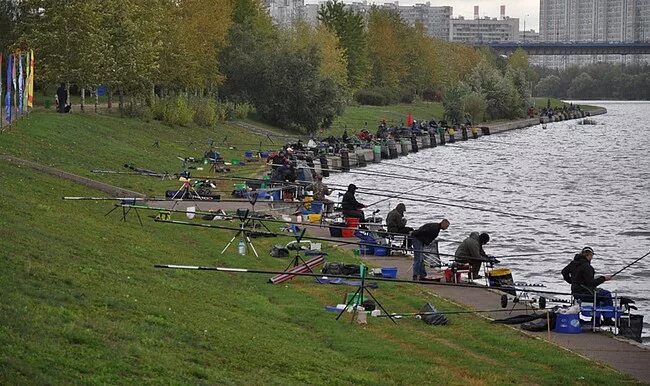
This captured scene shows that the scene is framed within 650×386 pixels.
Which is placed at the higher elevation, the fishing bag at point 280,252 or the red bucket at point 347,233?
the fishing bag at point 280,252

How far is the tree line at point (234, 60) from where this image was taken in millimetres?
62031

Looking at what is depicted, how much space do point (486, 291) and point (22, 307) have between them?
13665mm

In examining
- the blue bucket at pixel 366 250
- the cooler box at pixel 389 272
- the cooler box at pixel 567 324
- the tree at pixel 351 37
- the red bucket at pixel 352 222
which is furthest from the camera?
the tree at pixel 351 37

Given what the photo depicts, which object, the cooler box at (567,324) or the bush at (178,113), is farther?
the bush at (178,113)

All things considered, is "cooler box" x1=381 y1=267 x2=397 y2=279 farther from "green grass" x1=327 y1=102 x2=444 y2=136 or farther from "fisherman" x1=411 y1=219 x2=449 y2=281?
"green grass" x1=327 y1=102 x2=444 y2=136

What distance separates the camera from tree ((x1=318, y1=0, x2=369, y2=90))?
125631 millimetres

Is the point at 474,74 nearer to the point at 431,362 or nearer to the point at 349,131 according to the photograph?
the point at 349,131

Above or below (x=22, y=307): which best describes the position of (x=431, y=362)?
below

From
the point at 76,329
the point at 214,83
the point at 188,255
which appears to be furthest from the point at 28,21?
the point at 76,329

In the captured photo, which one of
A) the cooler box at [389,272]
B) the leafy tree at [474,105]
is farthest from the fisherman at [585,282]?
the leafy tree at [474,105]

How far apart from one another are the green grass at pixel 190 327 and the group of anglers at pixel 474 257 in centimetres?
165

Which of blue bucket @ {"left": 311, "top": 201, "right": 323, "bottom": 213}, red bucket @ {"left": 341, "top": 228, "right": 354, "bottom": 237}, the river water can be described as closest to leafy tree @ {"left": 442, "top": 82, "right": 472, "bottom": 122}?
the river water

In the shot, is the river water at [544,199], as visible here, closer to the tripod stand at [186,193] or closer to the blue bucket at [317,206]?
the blue bucket at [317,206]

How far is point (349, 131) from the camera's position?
318 feet
